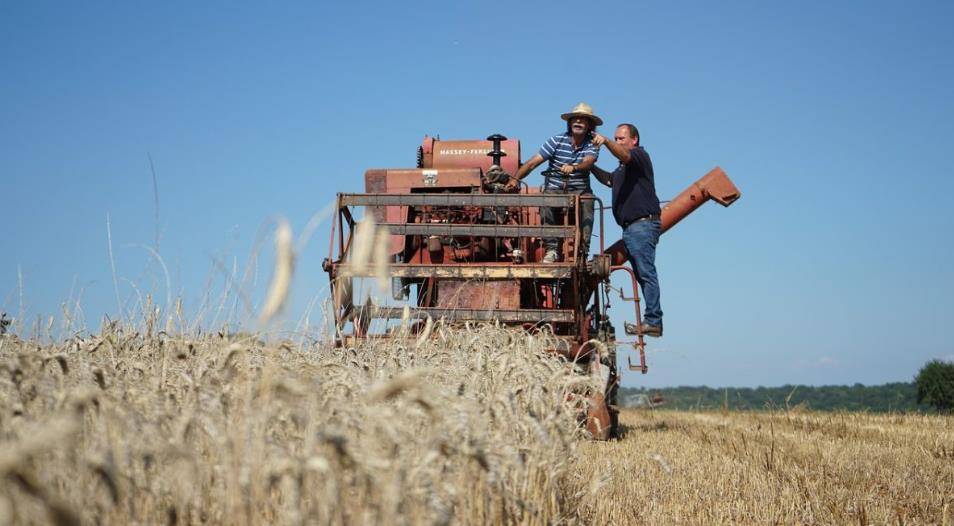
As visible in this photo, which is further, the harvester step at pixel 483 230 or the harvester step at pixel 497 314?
the harvester step at pixel 483 230

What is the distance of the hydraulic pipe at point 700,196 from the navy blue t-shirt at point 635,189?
64 centimetres

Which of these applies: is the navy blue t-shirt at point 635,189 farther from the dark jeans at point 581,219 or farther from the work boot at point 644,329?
the work boot at point 644,329

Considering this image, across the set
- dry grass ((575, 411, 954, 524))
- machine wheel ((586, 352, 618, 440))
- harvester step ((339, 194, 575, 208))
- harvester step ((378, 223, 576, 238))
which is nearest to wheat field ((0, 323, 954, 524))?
dry grass ((575, 411, 954, 524))

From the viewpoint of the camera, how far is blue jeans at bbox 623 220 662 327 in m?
9.55

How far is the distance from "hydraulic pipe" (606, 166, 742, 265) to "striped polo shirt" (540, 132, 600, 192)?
0.99 m

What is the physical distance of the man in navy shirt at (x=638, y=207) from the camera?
9719 mm

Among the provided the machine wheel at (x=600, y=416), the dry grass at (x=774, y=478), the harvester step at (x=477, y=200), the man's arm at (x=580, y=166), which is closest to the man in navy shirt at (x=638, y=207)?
the man's arm at (x=580, y=166)

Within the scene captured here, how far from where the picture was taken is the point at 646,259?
981 cm

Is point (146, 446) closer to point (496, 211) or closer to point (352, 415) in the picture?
point (352, 415)

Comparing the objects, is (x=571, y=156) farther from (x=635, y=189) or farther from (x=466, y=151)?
(x=466, y=151)

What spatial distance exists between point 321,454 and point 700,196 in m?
9.00

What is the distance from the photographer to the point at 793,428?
10.5m

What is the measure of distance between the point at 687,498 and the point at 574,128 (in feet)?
17.3

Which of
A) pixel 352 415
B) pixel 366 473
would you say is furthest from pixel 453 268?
pixel 366 473
